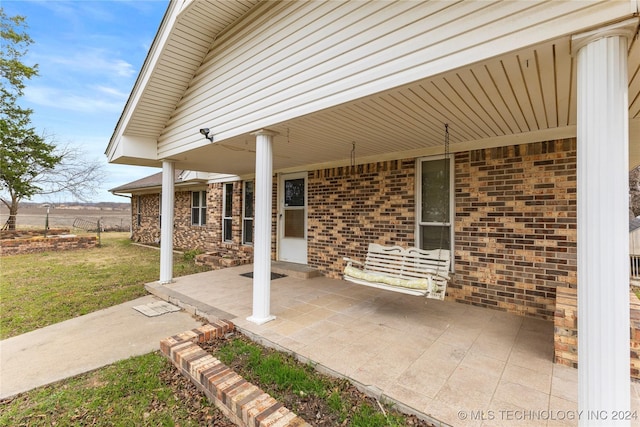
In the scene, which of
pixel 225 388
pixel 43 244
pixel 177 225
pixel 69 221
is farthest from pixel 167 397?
pixel 69 221

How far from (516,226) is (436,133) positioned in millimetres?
1729

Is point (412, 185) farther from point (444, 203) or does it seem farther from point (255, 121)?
point (255, 121)

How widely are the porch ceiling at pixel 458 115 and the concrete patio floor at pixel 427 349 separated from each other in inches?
98.1

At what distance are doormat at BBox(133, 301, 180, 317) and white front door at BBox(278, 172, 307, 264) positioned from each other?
306 centimetres

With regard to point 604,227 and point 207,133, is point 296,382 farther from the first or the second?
point 207,133

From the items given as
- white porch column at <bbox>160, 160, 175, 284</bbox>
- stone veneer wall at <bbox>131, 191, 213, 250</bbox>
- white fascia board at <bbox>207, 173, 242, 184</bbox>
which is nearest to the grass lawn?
white porch column at <bbox>160, 160, 175, 284</bbox>

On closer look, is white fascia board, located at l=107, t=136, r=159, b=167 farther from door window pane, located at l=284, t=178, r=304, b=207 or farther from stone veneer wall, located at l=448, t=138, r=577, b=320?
stone veneer wall, located at l=448, t=138, r=577, b=320

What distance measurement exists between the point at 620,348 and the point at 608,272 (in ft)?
1.36

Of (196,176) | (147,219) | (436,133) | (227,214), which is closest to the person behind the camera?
(436,133)

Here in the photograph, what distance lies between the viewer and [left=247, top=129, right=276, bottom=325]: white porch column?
148 inches

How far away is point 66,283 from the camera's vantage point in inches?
250

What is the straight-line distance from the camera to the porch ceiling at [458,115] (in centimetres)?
223

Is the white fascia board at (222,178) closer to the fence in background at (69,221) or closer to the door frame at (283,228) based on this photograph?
the door frame at (283,228)

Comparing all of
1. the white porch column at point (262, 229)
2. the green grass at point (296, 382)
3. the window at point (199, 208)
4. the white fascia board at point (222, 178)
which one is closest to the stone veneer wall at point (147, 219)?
the window at point (199, 208)
